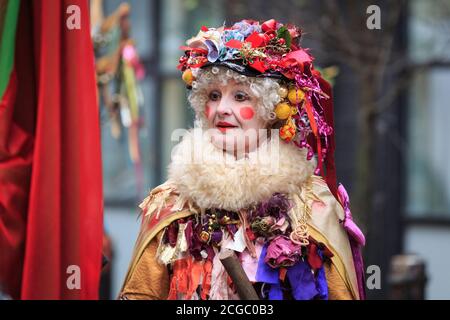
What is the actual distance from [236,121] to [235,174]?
0.23m

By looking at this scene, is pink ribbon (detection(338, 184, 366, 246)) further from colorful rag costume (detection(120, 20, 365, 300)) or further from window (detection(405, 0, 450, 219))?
window (detection(405, 0, 450, 219))

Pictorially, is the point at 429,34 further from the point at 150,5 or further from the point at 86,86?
the point at 86,86

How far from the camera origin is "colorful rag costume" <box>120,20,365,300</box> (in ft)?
11.0

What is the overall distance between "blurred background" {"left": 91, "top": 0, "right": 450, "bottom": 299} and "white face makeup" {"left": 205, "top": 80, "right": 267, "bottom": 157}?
263cm

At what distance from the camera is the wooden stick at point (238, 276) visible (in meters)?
3.15

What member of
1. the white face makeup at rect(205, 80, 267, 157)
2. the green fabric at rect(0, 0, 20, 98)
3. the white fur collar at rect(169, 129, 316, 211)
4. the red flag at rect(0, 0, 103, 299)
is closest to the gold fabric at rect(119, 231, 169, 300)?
the red flag at rect(0, 0, 103, 299)

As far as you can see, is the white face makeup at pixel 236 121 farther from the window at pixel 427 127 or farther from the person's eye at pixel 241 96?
the window at pixel 427 127

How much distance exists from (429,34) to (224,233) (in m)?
Answer: 4.32

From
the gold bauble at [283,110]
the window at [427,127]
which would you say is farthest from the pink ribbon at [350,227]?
the window at [427,127]

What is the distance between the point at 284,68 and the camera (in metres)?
3.42

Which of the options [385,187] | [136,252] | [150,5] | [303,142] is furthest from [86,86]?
[150,5]

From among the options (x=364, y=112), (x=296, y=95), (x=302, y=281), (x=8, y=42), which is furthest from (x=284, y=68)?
(x=364, y=112)
